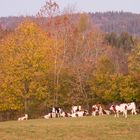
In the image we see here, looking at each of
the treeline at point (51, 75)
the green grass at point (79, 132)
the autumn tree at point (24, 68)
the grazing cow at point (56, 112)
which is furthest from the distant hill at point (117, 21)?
the green grass at point (79, 132)

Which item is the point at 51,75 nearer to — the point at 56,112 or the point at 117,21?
the point at 56,112

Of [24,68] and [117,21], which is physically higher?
[117,21]

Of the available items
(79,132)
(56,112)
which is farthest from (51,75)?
(79,132)

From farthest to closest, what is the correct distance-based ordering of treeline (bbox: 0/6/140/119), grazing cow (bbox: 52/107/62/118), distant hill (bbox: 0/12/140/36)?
1. distant hill (bbox: 0/12/140/36)
2. treeline (bbox: 0/6/140/119)
3. grazing cow (bbox: 52/107/62/118)

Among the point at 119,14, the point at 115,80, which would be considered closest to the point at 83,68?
the point at 115,80

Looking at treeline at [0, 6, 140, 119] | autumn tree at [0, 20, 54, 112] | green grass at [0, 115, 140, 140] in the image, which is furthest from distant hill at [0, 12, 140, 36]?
green grass at [0, 115, 140, 140]

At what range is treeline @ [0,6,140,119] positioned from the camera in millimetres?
43000

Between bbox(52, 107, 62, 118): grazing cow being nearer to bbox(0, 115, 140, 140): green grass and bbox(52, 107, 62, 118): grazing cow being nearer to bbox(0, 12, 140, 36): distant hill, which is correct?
bbox(0, 115, 140, 140): green grass

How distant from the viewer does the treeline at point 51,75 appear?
141ft

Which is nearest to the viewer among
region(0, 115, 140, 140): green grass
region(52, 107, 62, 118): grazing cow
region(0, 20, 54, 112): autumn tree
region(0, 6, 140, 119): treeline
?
region(0, 115, 140, 140): green grass

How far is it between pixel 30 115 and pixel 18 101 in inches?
114

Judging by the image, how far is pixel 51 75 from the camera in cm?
4647

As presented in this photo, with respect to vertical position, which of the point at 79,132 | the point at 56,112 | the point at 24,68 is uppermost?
the point at 24,68

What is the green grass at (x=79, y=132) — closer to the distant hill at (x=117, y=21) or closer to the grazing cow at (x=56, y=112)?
the grazing cow at (x=56, y=112)
